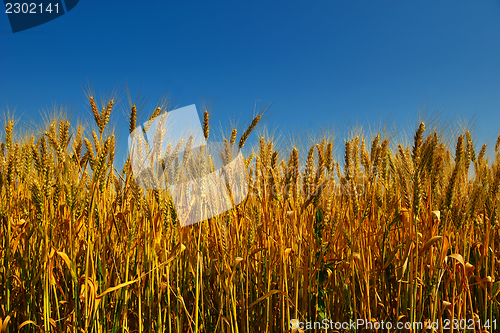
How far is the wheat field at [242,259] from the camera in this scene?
1370 millimetres

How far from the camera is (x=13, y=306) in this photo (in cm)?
170

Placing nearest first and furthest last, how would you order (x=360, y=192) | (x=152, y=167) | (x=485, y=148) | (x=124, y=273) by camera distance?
(x=152, y=167)
(x=124, y=273)
(x=360, y=192)
(x=485, y=148)

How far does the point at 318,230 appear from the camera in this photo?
180 cm

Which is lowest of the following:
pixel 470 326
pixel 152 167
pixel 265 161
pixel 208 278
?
pixel 470 326

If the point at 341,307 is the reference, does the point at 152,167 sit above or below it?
above

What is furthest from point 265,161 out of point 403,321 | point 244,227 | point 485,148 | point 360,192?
point 485,148

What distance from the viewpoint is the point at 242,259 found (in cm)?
146

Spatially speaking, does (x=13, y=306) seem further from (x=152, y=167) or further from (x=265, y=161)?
(x=265, y=161)

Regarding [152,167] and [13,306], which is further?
[13,306]

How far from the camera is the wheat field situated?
137 centimetres

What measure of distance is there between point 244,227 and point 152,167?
2.78 ft

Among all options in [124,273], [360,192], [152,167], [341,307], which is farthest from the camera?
[360,192]

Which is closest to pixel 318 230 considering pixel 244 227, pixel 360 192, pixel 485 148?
pixel 360 192

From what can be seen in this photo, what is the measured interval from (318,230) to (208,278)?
30.5 inches
